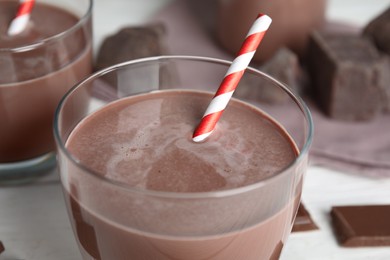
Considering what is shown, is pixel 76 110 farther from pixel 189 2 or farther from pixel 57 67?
pixel 189 2

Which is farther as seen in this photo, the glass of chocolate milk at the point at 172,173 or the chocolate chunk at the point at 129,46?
the chocolate chunk at the point at 129,46

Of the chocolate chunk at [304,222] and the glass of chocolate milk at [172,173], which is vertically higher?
the glass of chocolate milk at [172,173]

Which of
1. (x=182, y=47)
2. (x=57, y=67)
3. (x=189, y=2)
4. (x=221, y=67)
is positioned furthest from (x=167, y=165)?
(x=189, y=2)

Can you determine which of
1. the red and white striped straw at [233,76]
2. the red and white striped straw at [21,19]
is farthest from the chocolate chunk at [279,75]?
the red and white striped straw at [21,19]

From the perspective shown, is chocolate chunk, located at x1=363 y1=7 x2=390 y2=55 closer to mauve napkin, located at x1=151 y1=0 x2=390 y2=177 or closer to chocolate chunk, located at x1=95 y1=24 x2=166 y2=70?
mauve napkin, located at x1=151 y1=0 x2=390 y2=177

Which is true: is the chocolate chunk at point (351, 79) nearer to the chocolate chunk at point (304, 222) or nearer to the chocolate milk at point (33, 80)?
the chocolate chunk at point (304, 222)

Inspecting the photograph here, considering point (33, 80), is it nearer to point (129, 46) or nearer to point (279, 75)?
point (129, 46)

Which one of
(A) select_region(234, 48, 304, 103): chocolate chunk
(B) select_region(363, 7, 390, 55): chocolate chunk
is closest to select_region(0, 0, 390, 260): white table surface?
(A) select_region(234, 48, 304, 103): chocolate chunk
